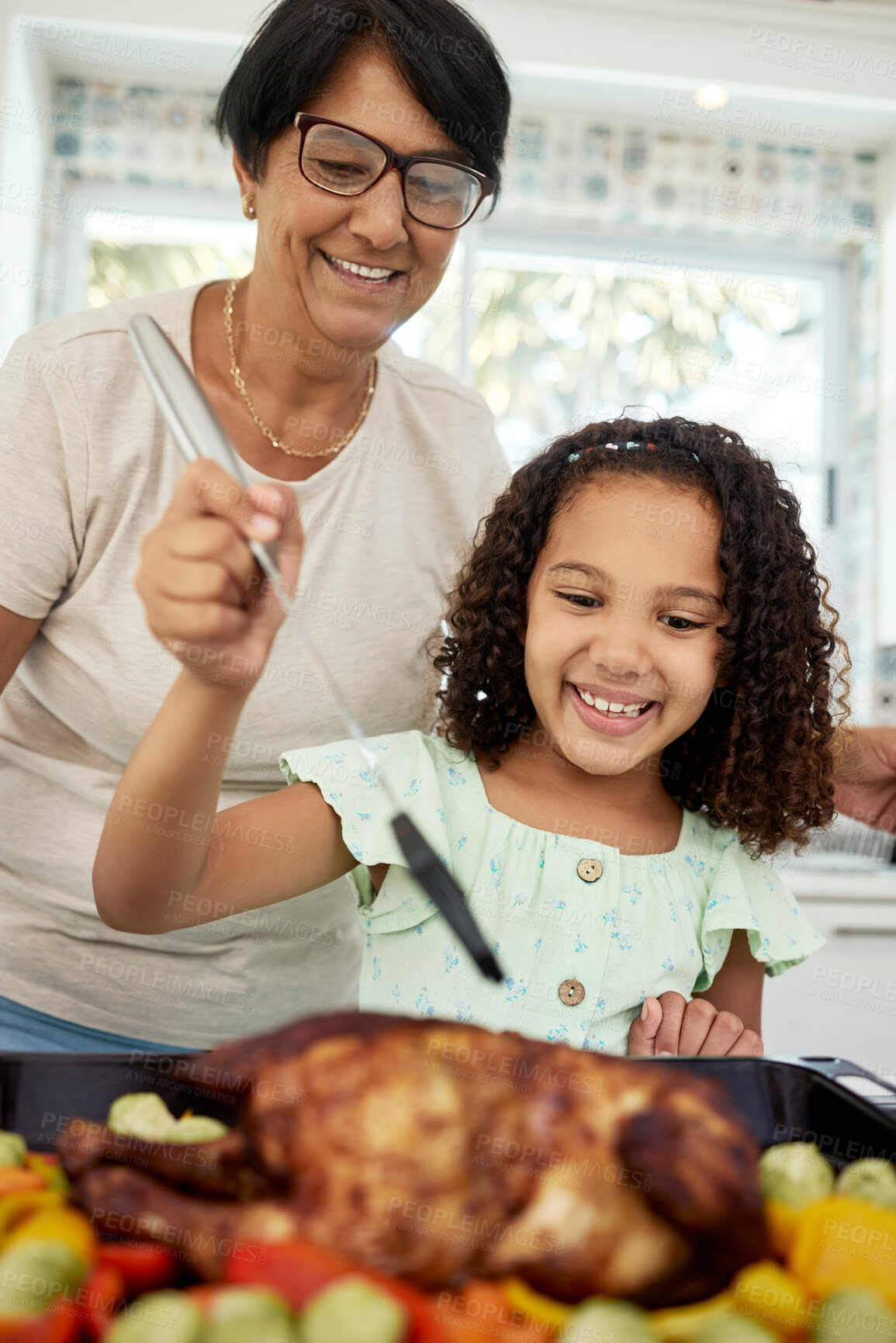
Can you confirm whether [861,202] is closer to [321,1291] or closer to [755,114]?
[755,114]

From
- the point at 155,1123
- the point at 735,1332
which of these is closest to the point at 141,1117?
the point at 155,1123

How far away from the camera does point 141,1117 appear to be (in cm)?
45

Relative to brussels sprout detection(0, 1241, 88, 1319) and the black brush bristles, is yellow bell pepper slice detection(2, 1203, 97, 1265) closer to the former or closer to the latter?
brussels sprout detection(0, 1241, 88, 1319)

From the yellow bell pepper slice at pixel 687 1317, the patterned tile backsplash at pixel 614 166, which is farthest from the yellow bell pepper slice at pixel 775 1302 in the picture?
the patterned tile backsplash at pixel 614 166

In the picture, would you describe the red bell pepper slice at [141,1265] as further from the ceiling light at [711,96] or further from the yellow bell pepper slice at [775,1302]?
the ceiling light at [711,96]

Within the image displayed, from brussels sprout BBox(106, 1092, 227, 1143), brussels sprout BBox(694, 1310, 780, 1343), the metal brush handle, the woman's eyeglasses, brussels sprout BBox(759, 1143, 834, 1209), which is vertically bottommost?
brussels sprout BBox(694, 1310, 780, 1343)

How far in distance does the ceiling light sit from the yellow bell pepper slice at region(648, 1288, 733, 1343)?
10.1 ft

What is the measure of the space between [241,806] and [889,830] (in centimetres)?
76

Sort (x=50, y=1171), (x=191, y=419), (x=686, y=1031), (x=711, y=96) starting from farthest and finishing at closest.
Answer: (x=711, y=96) → (x=686, y=1031) → (x=191, y=419) → (x=50, y=1171)

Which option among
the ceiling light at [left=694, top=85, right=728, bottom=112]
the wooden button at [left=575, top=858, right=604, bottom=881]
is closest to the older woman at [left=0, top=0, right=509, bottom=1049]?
the wooden button at [left=575, top=858, right=604, bottom=881]

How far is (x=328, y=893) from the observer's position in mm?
1205

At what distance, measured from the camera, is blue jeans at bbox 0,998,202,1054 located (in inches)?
43.4

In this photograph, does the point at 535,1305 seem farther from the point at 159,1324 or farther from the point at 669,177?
the point at 669,177

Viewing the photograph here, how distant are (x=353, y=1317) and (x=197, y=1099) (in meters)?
0.16
